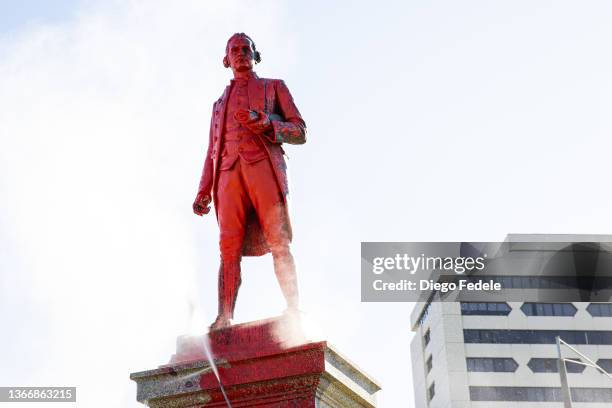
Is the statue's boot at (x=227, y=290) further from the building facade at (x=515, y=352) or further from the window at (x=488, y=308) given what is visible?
the window at (x=488, y=308)

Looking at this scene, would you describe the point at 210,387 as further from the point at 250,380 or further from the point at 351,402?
the point at 351,402

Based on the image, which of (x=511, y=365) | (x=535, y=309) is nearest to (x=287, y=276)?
(x=511, y=365)

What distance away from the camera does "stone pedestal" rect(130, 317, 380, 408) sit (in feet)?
17.3

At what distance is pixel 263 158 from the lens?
634cm

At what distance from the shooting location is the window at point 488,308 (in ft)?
197

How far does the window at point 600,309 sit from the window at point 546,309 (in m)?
1.22

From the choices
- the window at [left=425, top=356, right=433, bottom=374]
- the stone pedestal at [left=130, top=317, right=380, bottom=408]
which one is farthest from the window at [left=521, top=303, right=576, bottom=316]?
the stone pedestal at [left=130, top=317, right=380, bottom=408]

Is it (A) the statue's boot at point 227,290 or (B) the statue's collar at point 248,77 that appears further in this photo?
(B) the statue's collar at point 248,77

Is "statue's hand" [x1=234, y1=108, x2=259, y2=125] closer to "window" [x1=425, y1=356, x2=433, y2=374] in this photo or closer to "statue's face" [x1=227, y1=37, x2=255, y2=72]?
"statue's face" [x1=227, y1=37, x2=255, y2=72]

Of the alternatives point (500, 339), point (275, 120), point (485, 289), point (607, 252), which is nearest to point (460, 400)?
point (500, 339)

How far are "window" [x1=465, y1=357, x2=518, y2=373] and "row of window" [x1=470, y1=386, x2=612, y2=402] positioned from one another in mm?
1349

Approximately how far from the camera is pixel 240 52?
6.80m

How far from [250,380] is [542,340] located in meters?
57.2

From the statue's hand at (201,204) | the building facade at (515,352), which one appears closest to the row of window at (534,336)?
the building facade at (515,352)
